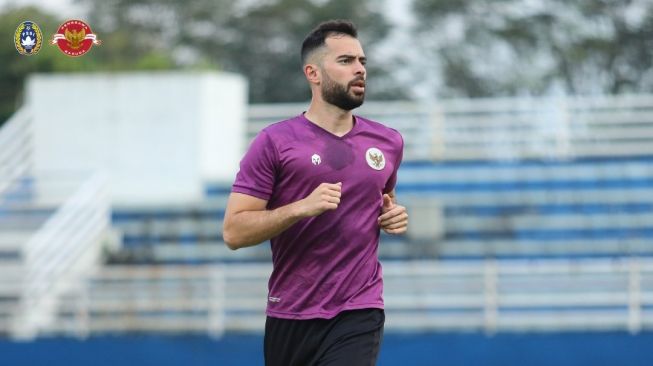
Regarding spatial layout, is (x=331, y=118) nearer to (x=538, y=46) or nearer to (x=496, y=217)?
(x=496, y=217)

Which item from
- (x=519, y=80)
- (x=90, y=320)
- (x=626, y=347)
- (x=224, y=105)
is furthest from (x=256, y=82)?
(x=626, y=347)

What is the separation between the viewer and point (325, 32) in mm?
5891

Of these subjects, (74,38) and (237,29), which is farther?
(237,29)

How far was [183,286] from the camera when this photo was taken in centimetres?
1278

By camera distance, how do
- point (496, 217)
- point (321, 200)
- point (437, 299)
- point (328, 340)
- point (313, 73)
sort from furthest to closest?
point (496, 217) < point (437, 299) < point (313, 73) < point (328, 340) < point (321, 200)

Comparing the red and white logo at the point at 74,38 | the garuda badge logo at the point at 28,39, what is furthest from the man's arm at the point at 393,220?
the garuda badge logo at the point at 28,39

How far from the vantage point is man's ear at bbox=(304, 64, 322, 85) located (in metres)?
5.84

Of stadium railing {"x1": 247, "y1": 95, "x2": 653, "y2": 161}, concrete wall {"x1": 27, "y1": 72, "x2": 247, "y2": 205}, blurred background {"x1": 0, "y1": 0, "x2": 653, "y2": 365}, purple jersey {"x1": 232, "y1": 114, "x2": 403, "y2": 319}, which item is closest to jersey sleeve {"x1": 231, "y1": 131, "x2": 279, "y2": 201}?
purple jersey {"x1": 232, "y1": 114, "x2": 403, "y2": 319}

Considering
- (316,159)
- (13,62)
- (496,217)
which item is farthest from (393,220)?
(13,62)

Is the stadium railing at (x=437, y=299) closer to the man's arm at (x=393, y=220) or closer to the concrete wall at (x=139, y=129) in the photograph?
the concrete wall at (x=139, y=129)

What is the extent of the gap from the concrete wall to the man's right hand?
34.2ft

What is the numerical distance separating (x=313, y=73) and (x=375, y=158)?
40cm

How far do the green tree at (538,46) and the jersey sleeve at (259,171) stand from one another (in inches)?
840

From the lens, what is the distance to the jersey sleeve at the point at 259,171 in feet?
18.7
